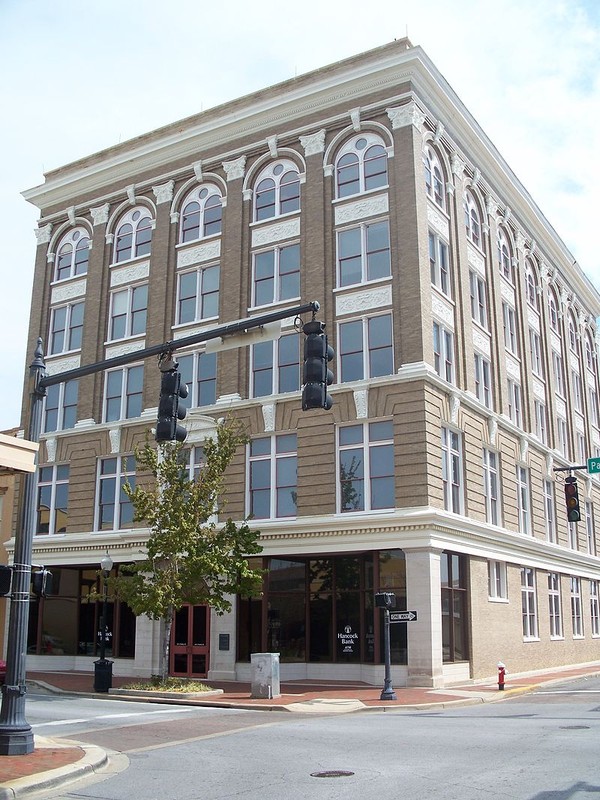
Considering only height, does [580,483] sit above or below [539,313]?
below

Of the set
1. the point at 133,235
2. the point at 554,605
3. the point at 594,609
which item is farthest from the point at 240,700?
the point at 594,609

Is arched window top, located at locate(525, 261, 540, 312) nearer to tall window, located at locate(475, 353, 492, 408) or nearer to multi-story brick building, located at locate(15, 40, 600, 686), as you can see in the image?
multi-story brick building, located at locate(15, 40, 600, 686)

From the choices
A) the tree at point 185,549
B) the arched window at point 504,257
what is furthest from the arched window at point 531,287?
the tree at point 185,549

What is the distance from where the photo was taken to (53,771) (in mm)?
11773

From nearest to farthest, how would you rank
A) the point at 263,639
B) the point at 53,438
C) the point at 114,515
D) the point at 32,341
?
1. the point at 263,639
2. the point at 114,515
3. the point at 53,438
4. the point at 32,341

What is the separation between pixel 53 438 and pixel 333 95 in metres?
17.7

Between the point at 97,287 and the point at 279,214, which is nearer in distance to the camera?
the point at 279,214

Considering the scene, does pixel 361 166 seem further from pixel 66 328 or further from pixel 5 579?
pixel 5 579

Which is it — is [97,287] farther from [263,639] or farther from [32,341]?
[263,639]

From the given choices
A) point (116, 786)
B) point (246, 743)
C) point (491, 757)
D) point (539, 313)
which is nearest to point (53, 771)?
point (116, 786)

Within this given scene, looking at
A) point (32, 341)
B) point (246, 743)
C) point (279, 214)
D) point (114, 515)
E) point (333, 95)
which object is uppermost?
point (333, 95)

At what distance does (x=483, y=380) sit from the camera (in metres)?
34.1

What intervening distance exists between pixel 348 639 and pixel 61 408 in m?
16.3

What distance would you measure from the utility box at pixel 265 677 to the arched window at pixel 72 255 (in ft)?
70.4
